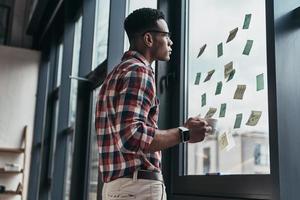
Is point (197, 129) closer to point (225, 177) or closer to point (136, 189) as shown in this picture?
point (136, 189)

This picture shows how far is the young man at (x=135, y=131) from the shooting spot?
4.03 feet

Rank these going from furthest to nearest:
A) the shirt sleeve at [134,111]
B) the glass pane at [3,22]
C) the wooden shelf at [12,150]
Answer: the glass pane at [3,22]
the wooden shelf at [12,150]
the shirt sleeve at [134,111]

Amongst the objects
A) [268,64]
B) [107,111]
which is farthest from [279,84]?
[107,111]

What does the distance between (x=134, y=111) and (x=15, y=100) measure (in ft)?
16.3

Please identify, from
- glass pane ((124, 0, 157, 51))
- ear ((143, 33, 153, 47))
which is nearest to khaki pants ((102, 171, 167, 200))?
ear ((143, 33, 153, 47))

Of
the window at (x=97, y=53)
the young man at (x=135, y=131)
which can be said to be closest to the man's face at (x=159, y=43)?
the young man at (x=135, y=131)

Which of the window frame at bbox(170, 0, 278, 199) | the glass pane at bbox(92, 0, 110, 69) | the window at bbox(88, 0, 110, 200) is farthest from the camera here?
the glass pane at bbox(92, 0, 110, 69)

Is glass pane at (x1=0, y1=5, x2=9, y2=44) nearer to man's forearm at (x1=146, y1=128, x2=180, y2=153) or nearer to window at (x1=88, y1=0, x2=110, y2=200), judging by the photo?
window at (x1=88, y1=0, x2=110, y2=200)

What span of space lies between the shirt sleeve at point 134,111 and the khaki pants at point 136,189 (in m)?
0.11

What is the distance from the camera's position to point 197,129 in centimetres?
131

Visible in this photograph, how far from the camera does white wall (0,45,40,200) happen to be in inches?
A: 223

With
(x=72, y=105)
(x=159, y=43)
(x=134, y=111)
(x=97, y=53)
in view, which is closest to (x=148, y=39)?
(x=159, y=43)

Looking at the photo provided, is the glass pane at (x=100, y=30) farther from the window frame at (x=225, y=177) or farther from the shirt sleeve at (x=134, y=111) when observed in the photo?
the shirt sleeve at (x=134, y=111)

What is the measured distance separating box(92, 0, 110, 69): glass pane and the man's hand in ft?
7.16
